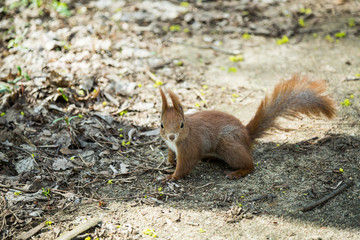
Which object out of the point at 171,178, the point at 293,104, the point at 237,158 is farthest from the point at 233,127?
the point at 171,178

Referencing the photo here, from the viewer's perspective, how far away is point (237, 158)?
3250mm

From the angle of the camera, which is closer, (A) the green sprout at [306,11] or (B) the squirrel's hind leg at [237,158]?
(B) the squirrel's hind leg at [237,158]

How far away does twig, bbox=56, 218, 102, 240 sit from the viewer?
252cm

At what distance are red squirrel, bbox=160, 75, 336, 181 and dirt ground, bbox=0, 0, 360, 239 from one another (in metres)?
0.17

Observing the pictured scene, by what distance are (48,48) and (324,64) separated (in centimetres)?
358

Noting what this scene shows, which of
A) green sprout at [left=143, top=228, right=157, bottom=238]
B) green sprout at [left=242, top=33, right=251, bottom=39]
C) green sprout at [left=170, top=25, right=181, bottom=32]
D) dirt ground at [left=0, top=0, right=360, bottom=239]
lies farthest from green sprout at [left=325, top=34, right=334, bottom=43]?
green sprout at [left=143, top=228, right=157, bottom=238]

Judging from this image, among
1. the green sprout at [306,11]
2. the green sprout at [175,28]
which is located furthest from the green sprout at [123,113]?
the green sprout at [306,11]

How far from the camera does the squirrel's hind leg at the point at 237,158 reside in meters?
3.24

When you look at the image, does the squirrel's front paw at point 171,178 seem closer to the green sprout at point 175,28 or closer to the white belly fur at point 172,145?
the white belly fur at point 172,145

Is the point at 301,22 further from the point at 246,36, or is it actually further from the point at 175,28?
the point at 175,28

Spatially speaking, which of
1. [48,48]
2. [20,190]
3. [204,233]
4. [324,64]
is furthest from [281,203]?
[48,48]

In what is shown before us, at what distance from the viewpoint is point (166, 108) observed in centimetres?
316

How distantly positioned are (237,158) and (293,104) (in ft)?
2.23

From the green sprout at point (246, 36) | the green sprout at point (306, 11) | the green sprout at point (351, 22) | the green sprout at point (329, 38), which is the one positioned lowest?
the green sprout at point (329, 38)
